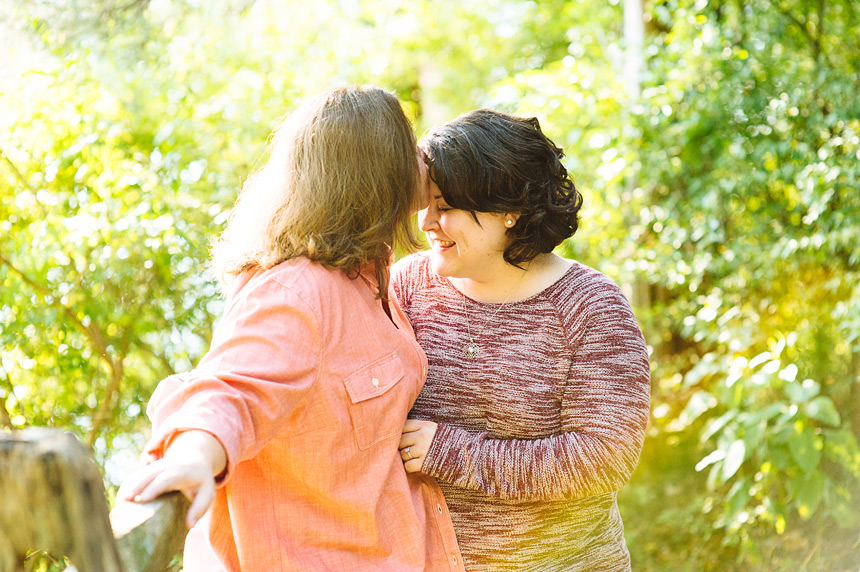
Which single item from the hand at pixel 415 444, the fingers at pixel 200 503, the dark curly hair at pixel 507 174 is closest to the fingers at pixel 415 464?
the hand at pixel 415 444

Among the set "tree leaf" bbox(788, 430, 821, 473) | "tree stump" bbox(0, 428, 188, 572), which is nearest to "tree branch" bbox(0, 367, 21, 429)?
"tree stump" bbox(0, 428, 188, 572)

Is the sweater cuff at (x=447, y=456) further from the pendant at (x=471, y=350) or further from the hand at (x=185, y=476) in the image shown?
the hand at (x=185, y=476)

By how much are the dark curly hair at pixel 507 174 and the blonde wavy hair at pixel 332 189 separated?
0.23 meters

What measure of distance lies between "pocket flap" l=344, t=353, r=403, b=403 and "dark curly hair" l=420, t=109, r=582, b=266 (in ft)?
1.38

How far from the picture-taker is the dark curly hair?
164 cm

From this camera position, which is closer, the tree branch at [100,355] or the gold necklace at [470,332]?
the gold necklace at [470,332]

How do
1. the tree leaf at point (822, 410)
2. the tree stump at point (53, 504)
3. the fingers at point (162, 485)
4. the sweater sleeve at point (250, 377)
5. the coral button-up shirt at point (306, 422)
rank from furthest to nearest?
the tree leaf at point (822, 410) → the coral button-up shirt at point (306, 422) → the sweater sleeve at point (250, 377) → the fingers at point (162, 485) → the tree stump at point (53, 504)

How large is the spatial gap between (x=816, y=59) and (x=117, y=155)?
325 centimetres

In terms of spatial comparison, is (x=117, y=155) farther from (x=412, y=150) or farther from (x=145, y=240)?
(x=412, y=150)

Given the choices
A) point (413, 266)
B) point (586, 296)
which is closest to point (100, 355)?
point (413, 266)

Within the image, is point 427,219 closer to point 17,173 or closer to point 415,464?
point 415,464

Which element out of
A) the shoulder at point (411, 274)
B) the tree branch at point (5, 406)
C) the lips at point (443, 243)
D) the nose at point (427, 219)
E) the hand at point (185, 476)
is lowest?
the tree branch at point (5, 406)

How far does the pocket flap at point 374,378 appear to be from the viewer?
51.6 inches

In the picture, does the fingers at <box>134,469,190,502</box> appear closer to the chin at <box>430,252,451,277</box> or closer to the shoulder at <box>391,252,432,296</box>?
the chin at <box>430,252,451,277</box>
